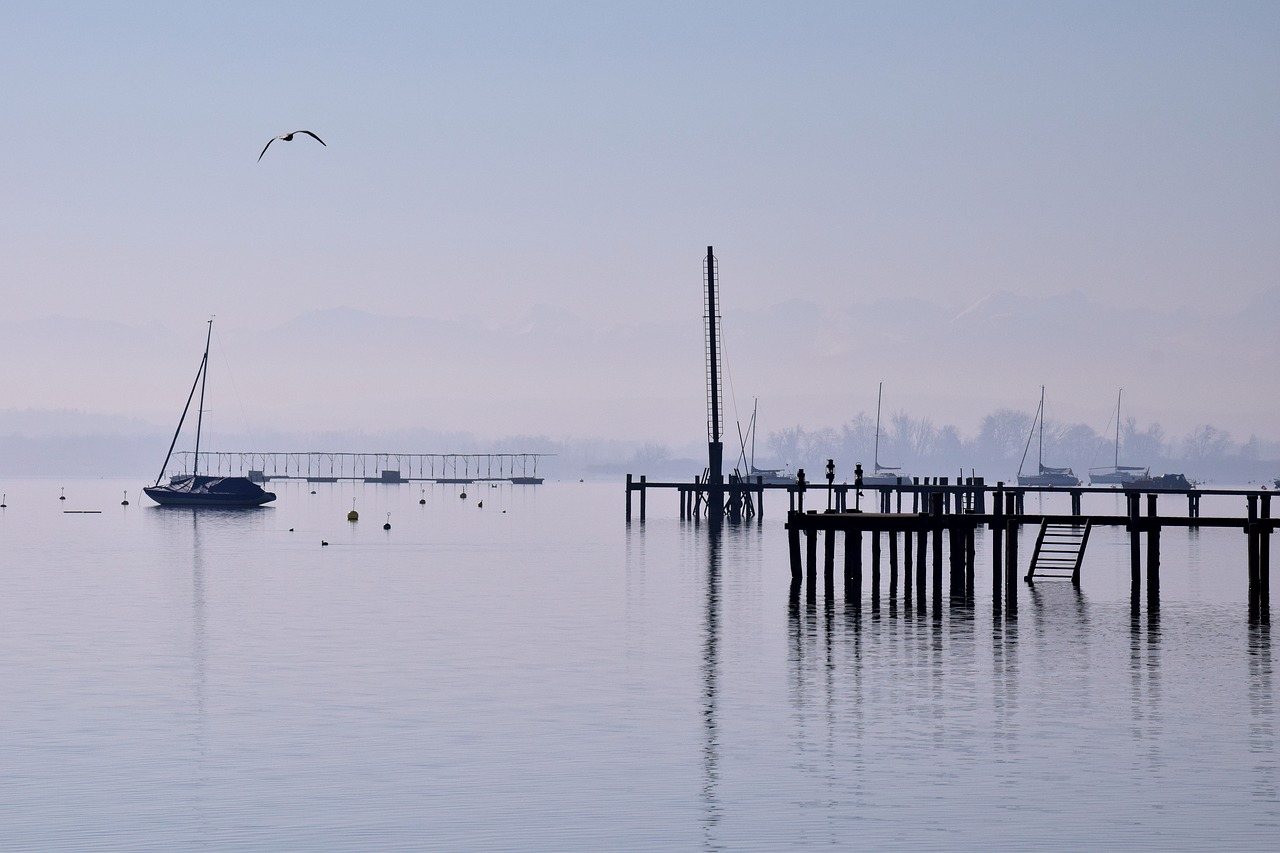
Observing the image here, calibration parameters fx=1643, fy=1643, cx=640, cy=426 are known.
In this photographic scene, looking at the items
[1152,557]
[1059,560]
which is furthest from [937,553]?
[1059,560]

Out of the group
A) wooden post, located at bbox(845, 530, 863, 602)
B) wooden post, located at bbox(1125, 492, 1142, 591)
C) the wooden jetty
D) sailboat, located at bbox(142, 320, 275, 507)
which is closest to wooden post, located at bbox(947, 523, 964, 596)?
the wooden jetty

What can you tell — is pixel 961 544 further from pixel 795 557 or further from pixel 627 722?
pixel 627 722

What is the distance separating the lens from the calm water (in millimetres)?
20672

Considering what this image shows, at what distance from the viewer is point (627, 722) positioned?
28.8 meters

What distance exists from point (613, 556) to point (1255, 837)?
6507 centimetres

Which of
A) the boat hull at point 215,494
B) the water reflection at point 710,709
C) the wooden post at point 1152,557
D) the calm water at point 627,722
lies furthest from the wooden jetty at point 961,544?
the boat hull at point 215,494

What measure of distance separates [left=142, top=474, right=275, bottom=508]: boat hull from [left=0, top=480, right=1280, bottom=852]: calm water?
326ft

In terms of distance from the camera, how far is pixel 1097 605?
52781 mm

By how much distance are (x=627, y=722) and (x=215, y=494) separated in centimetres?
13544

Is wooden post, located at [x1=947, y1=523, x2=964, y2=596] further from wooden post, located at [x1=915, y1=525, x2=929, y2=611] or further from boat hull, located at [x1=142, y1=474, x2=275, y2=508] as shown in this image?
boat hull, located at [x1=142, y1=474, x2=275, y2=508]

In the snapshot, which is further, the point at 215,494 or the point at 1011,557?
the point at 215,494

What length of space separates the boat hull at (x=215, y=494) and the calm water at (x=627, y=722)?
99302 millimetres

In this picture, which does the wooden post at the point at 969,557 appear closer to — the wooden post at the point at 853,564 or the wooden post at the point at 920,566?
the wooden post at the point at 920,566

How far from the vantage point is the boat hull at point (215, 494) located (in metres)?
157
